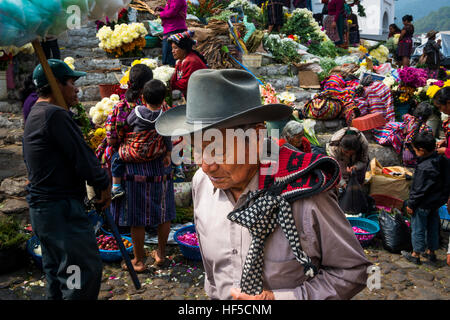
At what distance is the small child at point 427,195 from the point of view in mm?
4730

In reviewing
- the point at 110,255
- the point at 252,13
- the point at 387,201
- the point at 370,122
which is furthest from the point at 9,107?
the point at 252,13

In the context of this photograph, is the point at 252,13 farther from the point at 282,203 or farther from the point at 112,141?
the point at 282,203

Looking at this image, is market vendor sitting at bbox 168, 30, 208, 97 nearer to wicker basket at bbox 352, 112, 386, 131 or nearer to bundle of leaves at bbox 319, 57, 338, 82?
wicker basket at bbox 352, 112, 386, 131

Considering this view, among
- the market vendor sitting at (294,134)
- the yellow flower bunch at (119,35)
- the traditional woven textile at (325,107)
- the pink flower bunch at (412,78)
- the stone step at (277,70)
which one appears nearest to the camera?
the market vendor sitting at (294,134)

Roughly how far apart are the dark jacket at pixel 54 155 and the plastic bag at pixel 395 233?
3.92 metres

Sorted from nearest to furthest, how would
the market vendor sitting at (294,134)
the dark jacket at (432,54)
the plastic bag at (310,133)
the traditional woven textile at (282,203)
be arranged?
the traditional woven textile at (282,203), the market vendor sitting at (294,134), the plastic bag at (310,133), the dark jacket at (432,54)

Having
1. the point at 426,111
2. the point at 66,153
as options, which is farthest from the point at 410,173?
the point at 66,153

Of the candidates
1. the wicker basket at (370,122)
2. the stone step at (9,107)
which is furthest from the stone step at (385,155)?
the stone step at (9,107)

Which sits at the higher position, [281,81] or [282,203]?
[281,81]

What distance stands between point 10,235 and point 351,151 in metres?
4.70

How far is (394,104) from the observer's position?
8.99m

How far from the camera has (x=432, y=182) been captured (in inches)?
185

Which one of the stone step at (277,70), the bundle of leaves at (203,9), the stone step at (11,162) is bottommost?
the stone step at (11,162)

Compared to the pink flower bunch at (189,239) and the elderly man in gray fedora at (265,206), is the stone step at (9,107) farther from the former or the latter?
the elderly man in gray fedora at (265,206)
